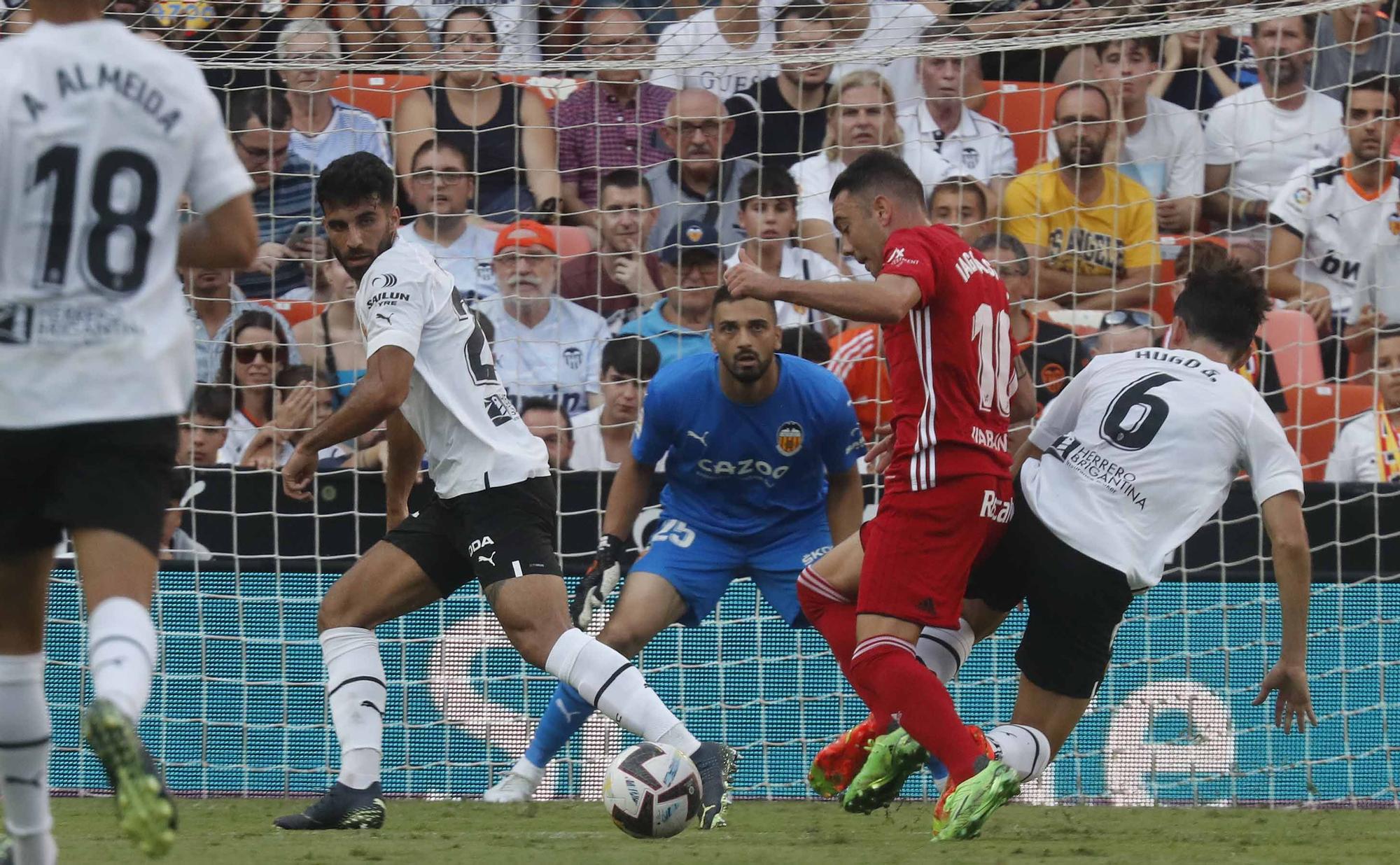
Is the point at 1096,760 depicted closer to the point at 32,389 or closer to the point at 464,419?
the point at 464,419

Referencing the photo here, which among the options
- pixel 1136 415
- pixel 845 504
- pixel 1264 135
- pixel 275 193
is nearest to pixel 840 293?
pixel 1136 415

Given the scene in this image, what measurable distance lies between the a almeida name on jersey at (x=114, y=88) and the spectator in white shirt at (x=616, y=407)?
4850 millimetres

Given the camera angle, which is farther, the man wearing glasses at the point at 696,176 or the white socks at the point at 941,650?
the man wearing glasses at the point at 696,176

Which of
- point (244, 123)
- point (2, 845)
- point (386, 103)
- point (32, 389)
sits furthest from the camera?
point (386, 103)

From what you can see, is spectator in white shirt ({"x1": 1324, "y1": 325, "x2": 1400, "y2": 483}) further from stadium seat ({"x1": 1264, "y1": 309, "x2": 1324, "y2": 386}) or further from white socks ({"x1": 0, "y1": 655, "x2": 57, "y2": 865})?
white socks ({"x1": 0, "y1": 655, "x2": 57, "y2": 865})

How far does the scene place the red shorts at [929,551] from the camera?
5113 millimetres

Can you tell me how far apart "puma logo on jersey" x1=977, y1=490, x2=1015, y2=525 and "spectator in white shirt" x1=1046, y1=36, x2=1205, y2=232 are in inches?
153

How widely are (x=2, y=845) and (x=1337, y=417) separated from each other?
6317mm

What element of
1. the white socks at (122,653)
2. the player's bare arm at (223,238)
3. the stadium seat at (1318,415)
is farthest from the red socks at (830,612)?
the stadium seat at (1318,415)

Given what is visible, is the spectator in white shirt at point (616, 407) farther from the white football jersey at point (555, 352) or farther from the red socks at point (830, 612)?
the red socks at point (830, 612)

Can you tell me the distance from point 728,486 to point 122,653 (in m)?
3.99

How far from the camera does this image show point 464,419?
214 inches

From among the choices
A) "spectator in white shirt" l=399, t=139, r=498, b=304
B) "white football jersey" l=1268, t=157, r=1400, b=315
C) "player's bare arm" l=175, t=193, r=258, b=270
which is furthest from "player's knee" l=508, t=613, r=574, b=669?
"white football jersey" l=1268, t=157, r=1400, b=315

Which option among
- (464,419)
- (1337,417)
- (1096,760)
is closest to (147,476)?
(464,419)
